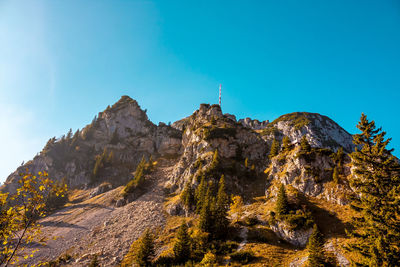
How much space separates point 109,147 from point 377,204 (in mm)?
156185

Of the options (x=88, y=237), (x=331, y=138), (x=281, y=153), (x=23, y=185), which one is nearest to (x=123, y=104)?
(x=88, y=237)

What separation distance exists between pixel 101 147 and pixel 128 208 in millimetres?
89969

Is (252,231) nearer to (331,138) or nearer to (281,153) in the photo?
(281,153)

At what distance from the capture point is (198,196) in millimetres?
64688

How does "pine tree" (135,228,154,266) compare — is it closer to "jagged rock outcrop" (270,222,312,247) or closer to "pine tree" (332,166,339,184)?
"jagged rock outcrop" (270,222,312,247)

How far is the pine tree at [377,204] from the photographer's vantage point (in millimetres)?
21891

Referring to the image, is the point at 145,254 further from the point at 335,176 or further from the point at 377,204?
the point at 335,176

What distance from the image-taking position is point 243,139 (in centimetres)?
10650

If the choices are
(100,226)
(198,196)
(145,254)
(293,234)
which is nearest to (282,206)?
(293,234)

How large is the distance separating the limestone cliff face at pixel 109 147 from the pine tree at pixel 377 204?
111792 mm

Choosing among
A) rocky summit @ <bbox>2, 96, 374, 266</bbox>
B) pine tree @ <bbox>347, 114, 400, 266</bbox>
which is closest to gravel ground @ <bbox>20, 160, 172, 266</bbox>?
rocky summit @ <bbox>2, 96, 374, 266</bbox>

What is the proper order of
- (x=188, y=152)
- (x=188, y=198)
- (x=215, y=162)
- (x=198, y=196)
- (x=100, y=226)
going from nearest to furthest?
(x=198, y=196), (x=100, y=226), (x=188, y=198), (x=215, y=162), (x=188, y=152)

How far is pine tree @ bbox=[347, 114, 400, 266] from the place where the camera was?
21.9 metres

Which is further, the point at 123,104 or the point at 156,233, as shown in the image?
the point at 123,104
